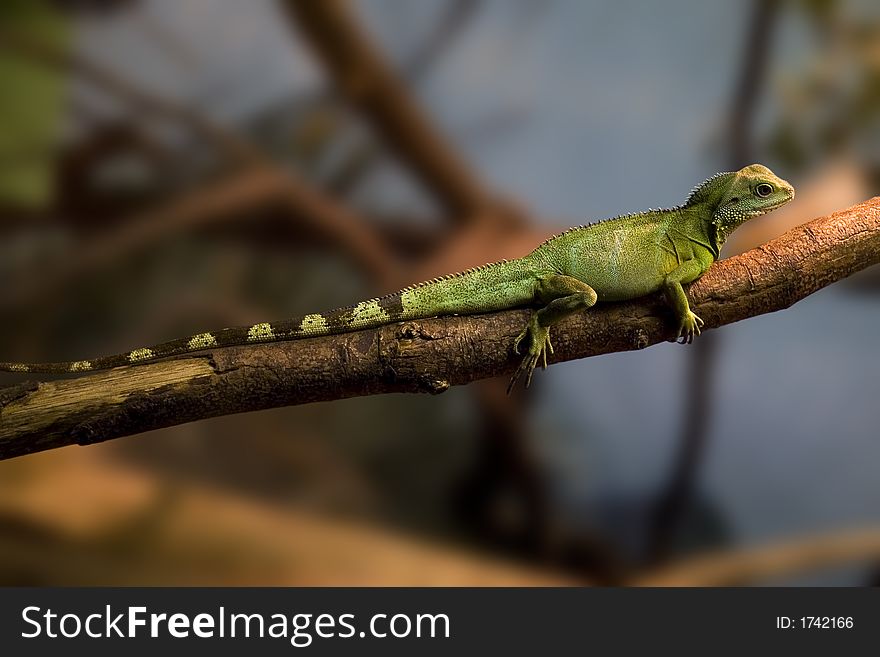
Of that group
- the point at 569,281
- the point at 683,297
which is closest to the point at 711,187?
the point at 683,297

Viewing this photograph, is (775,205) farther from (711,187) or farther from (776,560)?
(776,560)

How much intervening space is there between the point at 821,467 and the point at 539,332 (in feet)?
18.6

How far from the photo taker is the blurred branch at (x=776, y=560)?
26.6 ft

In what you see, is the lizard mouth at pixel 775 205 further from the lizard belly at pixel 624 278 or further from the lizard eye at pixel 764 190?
the lizard belly at pixel 624 278

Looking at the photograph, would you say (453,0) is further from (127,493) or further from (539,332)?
(127,493)

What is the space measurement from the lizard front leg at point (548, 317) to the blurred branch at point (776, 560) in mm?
5128

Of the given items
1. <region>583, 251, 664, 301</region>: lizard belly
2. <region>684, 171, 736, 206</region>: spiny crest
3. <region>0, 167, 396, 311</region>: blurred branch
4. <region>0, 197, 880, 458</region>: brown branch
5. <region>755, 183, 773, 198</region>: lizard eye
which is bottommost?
<region>0, 197, 880, 458</region>: brown branch

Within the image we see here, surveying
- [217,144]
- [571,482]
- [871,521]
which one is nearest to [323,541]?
[571,482]

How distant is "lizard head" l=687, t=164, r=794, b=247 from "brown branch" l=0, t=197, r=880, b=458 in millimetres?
251

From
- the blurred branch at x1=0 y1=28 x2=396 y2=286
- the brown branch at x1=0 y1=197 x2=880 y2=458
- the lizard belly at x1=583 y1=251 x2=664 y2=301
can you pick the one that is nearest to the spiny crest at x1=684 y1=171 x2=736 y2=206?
the brown branch at x1=0 y1=197 x2=880 y2=458

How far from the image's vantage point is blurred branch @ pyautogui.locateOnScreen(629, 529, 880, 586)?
8.11m

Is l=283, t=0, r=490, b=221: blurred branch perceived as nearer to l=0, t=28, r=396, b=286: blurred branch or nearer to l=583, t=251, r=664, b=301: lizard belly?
l=0, t=28, r=396, b=286: blurred branch

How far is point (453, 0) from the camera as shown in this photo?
8266mm

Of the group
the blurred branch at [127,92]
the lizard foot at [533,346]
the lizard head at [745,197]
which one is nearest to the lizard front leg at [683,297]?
the lizard head at [745,197]
